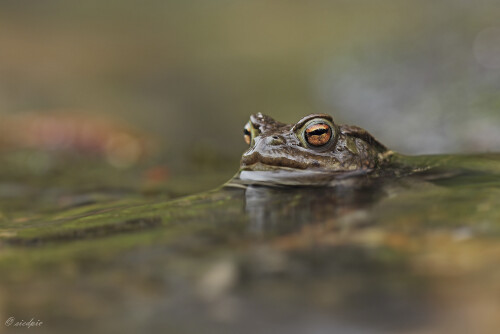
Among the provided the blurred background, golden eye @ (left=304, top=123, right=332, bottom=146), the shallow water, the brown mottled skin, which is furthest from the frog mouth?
the blurred background

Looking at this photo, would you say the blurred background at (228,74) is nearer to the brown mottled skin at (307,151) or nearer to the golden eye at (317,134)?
the brown mottled skin at (307,151)

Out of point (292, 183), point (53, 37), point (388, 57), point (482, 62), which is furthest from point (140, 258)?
point (53, 37)

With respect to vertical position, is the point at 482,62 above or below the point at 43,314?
above

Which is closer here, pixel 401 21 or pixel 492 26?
pixel 492 26

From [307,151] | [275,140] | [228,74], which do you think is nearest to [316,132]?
[307,151]

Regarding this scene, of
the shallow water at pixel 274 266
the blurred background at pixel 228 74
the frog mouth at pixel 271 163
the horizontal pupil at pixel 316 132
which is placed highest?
the blurred background at pixel 228 74

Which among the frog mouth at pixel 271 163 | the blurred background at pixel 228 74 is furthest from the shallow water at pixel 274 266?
the blurred background at pixel 228 74

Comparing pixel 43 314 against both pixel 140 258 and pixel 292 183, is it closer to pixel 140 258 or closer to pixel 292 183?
pixel 140 258
